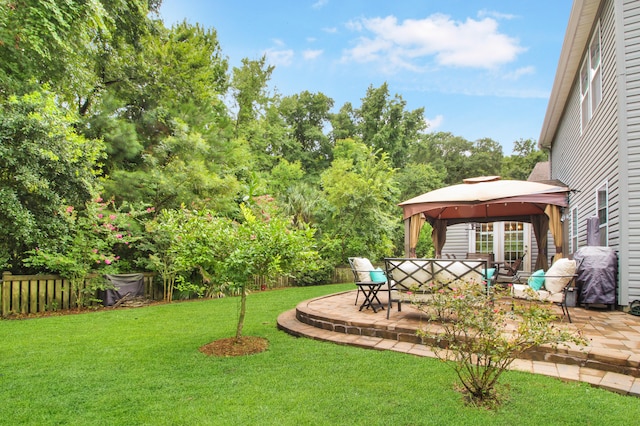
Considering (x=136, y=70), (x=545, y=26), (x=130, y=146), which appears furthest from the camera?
(x=545, y=26)

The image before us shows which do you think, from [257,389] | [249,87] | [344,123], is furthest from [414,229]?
[344,123]

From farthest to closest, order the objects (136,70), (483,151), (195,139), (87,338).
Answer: (483,151) → (136,70) → (195,139) → (87,338)

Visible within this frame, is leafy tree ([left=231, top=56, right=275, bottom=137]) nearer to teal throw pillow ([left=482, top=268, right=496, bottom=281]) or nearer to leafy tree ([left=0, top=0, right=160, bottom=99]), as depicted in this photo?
leafy tree ([left=0, top=0, right=160, bottom=99])

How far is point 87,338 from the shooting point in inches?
184

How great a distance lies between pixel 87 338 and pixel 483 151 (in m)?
34.4

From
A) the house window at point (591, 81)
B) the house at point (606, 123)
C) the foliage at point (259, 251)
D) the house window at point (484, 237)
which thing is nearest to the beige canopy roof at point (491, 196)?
the house at point (606, 123)

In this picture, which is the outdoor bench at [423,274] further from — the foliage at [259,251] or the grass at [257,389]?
the foliage at [259,251]

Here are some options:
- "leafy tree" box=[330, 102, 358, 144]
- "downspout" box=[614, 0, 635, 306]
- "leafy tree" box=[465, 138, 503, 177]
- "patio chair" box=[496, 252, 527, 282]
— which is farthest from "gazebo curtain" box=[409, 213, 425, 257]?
"leafy tree" box=[465, 138, 503, 177]

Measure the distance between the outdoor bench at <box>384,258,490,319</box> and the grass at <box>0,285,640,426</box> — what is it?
1.15 meters

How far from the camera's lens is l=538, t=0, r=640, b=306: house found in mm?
5344

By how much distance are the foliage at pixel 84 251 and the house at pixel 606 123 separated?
8.50 meters

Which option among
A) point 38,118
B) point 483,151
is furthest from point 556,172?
point 483,151

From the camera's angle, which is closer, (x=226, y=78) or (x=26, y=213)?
(x=26, y=213)

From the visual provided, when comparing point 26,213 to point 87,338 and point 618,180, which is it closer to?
point 87,338
